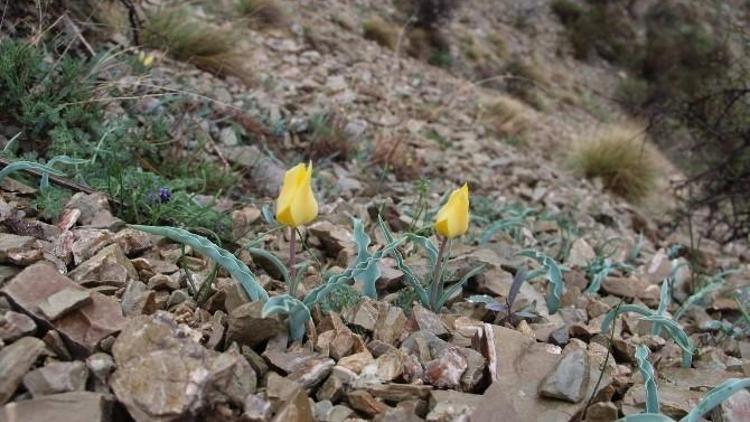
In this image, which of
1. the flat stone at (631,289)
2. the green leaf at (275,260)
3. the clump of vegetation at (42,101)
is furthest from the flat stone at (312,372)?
the flat stone at (631,289)

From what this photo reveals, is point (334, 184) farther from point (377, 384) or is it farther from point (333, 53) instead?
point (333, 53)

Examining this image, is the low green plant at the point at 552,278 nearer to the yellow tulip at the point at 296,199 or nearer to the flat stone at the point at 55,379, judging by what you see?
the yellow tulip at the point at 296,199

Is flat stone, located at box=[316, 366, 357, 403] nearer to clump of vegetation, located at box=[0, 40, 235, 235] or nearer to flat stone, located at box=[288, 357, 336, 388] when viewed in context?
flat stone, located at box=[288, 357, 336, 388]

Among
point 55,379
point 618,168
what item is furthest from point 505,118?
point 55,379

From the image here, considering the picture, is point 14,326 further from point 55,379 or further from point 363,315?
point 363,315

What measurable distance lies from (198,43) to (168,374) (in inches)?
115

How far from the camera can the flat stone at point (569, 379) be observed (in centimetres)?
112

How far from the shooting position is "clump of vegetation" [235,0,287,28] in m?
4.72

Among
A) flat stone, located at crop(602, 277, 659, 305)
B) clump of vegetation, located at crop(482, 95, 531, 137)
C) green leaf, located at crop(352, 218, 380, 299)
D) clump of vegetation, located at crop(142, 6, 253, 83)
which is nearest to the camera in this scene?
green leaf, located at crop(352, 218, 380, 299)

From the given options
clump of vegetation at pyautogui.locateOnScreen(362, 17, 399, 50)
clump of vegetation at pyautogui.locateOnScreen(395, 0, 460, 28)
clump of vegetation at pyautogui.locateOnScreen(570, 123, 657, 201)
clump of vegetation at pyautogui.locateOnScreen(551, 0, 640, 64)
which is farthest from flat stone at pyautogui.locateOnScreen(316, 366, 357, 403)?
clump of vegetation at pyautogui.locateOnScreen(551, 0, 640, 64)

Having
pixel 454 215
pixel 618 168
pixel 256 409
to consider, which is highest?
pixel 454 215

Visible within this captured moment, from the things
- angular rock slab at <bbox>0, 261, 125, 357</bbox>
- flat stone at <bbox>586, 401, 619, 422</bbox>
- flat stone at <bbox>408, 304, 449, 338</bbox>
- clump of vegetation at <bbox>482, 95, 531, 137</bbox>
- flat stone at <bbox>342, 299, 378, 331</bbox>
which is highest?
angular rock slab at <bbox>0, 261, 125, 357</bbox>

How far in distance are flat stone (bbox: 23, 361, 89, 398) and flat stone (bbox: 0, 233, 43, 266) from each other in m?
0.31

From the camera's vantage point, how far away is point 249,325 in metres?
1.13
